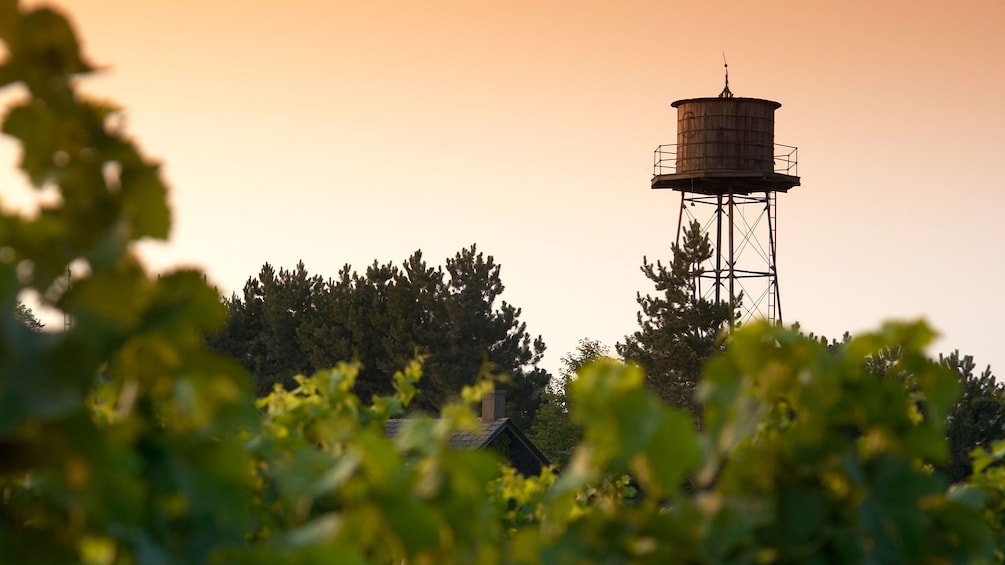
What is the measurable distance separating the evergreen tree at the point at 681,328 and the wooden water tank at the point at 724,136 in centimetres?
225

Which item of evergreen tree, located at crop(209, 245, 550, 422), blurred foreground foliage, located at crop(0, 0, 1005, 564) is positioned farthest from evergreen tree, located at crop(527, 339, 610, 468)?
blurred foreground foliage, located at crop(0, 0, 1005, 564)

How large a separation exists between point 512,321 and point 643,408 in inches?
2211

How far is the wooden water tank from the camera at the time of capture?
4441 cm

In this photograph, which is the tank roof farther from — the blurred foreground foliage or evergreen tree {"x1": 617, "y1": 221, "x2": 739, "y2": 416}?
the blurred foreground foliage

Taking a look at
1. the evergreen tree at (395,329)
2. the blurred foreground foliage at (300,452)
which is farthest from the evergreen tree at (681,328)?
the blurred foreground foliage at (300,452)

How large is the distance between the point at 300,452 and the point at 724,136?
145 feet

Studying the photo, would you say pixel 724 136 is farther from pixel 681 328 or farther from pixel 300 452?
pixel 300 452

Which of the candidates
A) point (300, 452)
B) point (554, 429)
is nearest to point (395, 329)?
point (554, 429)

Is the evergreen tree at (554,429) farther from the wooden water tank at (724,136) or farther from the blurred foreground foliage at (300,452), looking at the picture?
the blurred foreground foliage at (300,452)

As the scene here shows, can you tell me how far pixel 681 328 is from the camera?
4366cm

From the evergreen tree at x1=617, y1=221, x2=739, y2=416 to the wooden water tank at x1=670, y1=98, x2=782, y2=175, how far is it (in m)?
2.25

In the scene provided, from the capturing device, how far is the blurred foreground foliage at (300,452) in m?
1.27

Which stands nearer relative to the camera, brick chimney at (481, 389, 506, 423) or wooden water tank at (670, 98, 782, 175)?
brick chimney at (481, 389, 506, 423)

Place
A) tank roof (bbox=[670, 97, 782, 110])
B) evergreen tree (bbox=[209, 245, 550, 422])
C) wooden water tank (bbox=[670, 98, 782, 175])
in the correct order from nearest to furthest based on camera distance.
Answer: wooden water tank (bbox=[670, 98, 782, 175]), tank roof (bbox=[670, 97, 782, 110]), evergreen tree (bbox=[209, 245, 550, 422])
